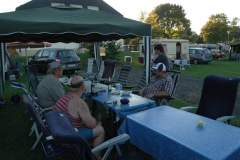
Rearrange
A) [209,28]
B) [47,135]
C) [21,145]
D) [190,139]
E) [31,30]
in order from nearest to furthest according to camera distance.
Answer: [190,139]
[47,135]
[21,145]
[31,30]
[209,28]

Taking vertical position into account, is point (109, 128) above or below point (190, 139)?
below

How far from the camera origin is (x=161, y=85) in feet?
12.8

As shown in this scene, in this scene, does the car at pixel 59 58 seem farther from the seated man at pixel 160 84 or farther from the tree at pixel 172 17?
the tree at pixel 172 17

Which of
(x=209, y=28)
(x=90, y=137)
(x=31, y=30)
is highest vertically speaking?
(x=209, y=28)

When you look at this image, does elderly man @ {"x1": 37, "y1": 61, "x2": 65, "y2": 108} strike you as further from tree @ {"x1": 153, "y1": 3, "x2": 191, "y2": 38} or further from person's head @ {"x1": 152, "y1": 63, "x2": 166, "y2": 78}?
tree @ {"x1": 153, "y1": 3, "x2": 191, "y2": 38}

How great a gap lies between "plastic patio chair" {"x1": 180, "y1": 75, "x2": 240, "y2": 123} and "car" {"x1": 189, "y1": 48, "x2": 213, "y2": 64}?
16.4m

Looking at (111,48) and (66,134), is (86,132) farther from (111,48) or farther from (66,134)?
(111,48)

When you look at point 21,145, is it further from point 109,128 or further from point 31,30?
point 31,30

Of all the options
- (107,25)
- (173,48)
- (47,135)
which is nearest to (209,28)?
(173,48)

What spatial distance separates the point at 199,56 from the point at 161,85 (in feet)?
53.7

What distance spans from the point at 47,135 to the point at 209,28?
163ft

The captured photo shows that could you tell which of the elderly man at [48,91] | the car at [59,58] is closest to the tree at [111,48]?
the car at [59,58]

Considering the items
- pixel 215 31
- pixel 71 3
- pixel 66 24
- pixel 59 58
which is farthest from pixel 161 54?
pixel 215 31

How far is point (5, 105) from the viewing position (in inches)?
235
